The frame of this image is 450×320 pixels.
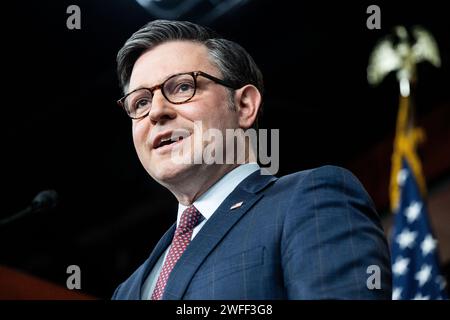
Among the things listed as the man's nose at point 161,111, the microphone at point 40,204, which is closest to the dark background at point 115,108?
the microphone at point 40,204

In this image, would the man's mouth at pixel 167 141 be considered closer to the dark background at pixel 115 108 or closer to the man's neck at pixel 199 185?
the man's neck at pixel 199 185

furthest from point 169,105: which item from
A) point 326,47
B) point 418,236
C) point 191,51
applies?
point 326,47

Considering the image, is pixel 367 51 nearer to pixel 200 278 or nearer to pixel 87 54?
pixel 87 54

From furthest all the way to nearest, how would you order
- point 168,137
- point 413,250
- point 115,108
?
point 115,108 → point 413,250 → point 168,137

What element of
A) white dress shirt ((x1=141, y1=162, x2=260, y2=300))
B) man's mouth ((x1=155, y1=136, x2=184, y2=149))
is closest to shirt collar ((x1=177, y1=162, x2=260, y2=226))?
white dress shirt ((x1=141, y1=162, x2=260, y2=300))

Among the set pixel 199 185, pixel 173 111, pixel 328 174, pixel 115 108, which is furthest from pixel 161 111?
pixel 115 108

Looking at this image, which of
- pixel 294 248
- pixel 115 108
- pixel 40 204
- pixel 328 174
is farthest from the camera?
pixel 115 108

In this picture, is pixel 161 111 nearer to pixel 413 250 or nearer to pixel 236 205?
pixel 236 205

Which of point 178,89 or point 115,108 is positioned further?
point 115,108

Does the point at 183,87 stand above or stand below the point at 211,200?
above

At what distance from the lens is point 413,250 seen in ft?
9.95

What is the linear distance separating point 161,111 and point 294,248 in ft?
1.17

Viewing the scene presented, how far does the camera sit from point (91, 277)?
14.9 ft

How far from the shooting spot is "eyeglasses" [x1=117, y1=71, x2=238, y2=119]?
4.17 ft
